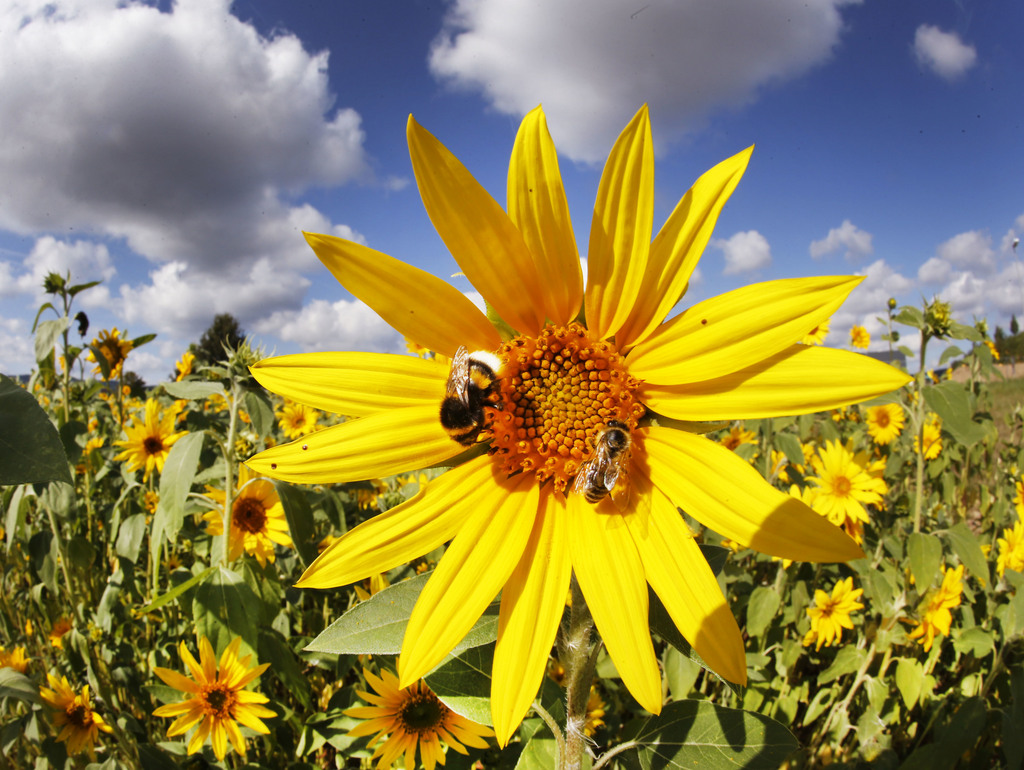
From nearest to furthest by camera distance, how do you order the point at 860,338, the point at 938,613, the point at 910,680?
the point at 910,680
the point at 938,613
the point at 860,338

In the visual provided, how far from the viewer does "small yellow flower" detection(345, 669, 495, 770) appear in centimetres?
201

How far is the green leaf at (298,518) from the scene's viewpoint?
193 cm

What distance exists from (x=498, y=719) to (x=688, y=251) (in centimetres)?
84

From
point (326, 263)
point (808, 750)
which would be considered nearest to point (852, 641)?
point (808, 750)

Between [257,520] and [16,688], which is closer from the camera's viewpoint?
[16,688]

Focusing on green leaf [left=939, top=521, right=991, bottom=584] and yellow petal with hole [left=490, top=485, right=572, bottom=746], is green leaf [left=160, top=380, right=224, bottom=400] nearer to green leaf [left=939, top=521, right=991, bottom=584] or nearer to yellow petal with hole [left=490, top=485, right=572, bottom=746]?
yellow petal with hole [left=490, top=485, right=572, bottom=746]

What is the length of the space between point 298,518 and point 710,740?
1.42m

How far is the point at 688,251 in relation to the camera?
1.01m

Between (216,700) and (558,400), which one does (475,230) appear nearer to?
(558,400)

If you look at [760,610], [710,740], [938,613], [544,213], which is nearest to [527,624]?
[710,740]

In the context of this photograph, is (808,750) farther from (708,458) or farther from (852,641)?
(708,458)

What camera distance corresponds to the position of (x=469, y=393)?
1.14m

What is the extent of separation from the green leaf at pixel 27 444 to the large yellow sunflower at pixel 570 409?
0.95 feet

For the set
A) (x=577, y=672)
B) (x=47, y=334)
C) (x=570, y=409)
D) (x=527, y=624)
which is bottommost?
(x=577, y=672)
